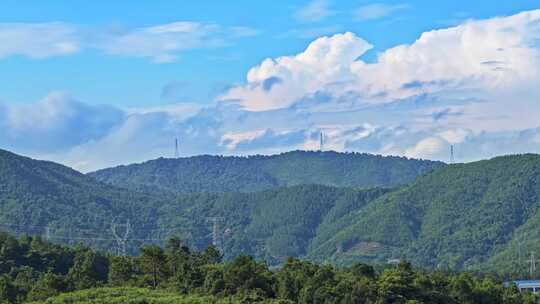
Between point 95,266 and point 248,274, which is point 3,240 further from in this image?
point 248,274

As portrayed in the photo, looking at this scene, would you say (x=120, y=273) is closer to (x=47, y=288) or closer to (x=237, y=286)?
(x=47, y=288)

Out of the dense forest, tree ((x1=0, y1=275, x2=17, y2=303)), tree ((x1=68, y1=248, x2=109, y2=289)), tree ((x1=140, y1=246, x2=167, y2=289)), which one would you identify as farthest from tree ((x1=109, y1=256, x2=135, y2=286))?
tree ((x1=0, y1=275, x2=17, y2=303))

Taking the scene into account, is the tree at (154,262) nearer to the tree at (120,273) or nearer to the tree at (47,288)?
the tree at (120,273)

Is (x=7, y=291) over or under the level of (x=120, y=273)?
under

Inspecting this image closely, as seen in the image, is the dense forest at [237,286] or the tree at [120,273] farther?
the tree at [120,273]

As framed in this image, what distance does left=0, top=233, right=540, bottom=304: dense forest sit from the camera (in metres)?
92.1

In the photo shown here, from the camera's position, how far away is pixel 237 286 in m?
96.6

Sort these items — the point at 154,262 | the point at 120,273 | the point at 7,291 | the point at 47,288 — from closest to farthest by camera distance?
the point at 47,288 < the point at 7,291 < the point at 154,262 < the point at 120,273

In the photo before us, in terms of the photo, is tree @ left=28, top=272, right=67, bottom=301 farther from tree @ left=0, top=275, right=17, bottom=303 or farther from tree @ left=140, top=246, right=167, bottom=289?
tree @ left=140, top=246, right=167, bottom=289

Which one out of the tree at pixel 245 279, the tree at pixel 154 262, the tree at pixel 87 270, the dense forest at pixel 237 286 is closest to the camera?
the dense forest at pixel 237 286

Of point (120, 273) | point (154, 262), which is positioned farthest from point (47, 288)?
point (154, 262)

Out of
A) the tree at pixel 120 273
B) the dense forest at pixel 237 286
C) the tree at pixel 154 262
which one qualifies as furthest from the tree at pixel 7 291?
the tree at pixel 154 262

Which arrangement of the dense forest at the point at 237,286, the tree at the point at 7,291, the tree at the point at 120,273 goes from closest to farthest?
the dense forest at the point at 237,286 < the tree at the point at 7,291 < the tree at the point at 120,273

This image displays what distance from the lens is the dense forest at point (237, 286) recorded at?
302ft
